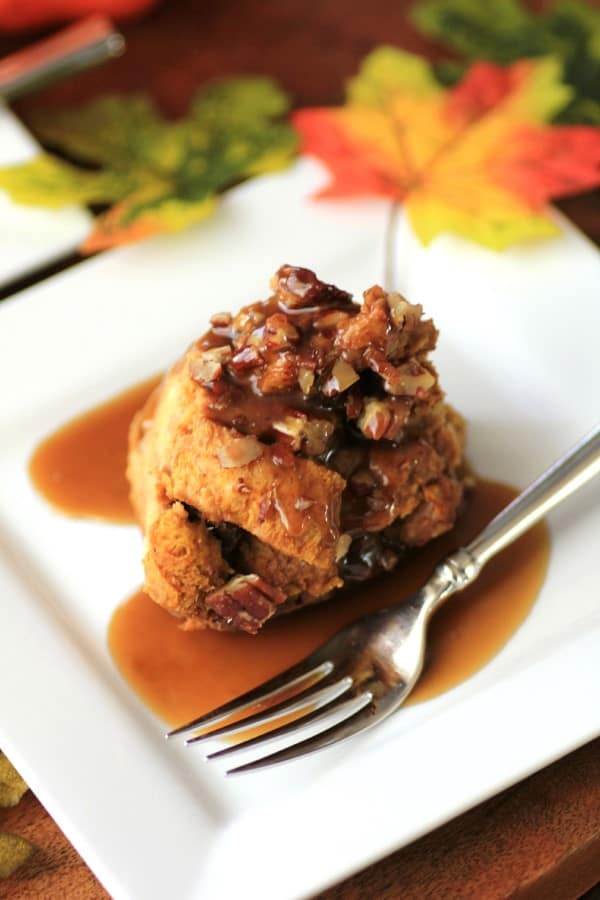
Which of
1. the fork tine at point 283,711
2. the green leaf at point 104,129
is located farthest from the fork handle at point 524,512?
the green leaf at point 104,129

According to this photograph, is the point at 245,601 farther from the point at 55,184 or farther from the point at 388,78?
the point at 388,78

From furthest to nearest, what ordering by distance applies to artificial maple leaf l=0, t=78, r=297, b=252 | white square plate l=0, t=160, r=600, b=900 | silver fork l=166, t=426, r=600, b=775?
artificial maple leaf l=0, t=78, r=297, b=252
silver fork l=166, t=426, r=600, b=775
white square plate l=0, t=160, r=600, b=900

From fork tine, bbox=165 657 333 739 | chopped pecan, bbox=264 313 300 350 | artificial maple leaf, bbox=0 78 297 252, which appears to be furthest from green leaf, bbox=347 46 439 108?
fork tine, bbox=165 657 333 739

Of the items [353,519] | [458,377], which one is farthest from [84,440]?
[458,377]

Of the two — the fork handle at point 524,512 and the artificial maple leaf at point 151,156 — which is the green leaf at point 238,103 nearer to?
the artificial maple leaf at point 151,156

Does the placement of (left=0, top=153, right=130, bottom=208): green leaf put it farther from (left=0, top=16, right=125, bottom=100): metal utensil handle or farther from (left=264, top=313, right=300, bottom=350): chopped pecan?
(left=264, top=313, right=300, bottom=350): chopped pecan

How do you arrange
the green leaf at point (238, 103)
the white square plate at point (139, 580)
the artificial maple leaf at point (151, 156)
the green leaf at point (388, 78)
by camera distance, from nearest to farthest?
the white square plate at point (139, 580)
the artificial maple leaf at point (151, 156)
the green leaf at point (388, 78)
the green leaf at point (238, 103)

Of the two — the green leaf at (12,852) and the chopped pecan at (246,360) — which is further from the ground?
the chopped pecan at (246,360)

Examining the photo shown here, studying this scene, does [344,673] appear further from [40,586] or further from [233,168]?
[233,168]
